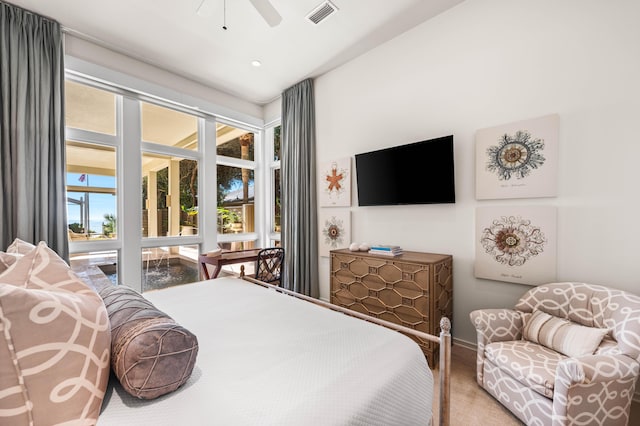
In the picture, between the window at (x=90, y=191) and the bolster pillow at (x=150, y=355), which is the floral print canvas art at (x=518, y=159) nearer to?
the bolster pillow at (x=150, y=355)

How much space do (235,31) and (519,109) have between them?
2.63m

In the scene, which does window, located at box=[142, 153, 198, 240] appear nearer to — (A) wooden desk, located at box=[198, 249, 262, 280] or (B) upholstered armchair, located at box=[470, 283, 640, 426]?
(A) wooden desk, located at box=[198, 249, 262, 280]

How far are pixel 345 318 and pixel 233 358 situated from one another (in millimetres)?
616

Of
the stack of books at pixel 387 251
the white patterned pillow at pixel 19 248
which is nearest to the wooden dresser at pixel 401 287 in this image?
the stack of books at pixel 387 251

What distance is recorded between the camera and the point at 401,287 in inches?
88.4

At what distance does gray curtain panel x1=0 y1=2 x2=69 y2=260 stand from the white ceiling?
231 mm

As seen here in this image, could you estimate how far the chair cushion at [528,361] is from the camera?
1.40 meters

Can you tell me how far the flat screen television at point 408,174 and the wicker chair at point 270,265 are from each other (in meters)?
1.20

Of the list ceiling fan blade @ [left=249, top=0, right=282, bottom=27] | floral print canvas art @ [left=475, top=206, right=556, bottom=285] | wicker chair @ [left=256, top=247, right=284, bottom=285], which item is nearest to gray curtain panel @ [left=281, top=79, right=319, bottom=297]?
wicker chair @ [left=256, top=247, right=284, bottom=285]

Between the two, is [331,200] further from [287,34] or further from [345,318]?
[345,318]

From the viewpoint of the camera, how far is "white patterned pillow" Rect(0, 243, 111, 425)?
0.60 metres

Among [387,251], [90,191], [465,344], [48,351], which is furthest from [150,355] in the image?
[90,191]

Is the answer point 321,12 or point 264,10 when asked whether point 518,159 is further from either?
point 264,10

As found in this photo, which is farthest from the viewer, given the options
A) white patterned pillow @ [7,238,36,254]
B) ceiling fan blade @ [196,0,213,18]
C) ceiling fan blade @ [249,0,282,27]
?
ceiling fan blade @ [196,0,213,18]
